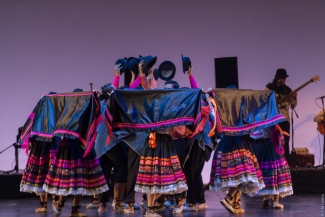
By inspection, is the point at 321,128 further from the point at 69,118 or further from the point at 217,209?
the point at 69,118

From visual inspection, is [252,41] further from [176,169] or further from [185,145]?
[176,169]

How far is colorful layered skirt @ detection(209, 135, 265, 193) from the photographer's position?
226 inches

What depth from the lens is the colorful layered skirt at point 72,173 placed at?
5.43m

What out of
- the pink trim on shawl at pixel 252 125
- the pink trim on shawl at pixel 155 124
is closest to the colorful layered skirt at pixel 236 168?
the pink trim on shawl at pixel 252 125

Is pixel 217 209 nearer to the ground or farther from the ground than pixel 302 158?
nearer to the ground

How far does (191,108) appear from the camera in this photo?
5.60m

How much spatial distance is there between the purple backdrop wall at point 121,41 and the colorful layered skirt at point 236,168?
3.74 meters

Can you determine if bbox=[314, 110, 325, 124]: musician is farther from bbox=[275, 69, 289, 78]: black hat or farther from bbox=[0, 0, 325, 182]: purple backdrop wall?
bbox=[0, 0, 325, 182]: purple backdrop wall

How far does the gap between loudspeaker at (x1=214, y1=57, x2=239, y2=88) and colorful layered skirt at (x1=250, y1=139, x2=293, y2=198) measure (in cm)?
327

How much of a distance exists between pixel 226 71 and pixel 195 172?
11.8ft

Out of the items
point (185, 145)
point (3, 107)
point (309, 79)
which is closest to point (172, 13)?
point (309, 79)

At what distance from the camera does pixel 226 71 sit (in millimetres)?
9719

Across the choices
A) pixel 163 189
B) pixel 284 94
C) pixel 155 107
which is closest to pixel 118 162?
pixel 155 107

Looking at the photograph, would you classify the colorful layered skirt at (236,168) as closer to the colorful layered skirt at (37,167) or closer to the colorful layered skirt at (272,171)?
the colorful layered skirt at (272,171)
